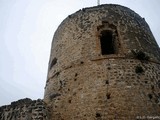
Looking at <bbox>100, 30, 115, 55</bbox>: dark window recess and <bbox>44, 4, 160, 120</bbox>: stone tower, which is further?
<bbox>100, 30, 115, 55</bbox>: dark window recess

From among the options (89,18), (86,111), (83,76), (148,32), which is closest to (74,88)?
(83,76)

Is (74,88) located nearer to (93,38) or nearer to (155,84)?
(93,38)

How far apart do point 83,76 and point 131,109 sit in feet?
6.70

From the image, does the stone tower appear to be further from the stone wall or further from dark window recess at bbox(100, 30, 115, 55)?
the stone wall

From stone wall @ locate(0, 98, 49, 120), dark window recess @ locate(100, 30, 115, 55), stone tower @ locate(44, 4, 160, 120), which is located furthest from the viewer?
dark window recess @ locate(100, 30, 115, 55)

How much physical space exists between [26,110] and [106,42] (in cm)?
424

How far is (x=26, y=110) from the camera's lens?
785cm

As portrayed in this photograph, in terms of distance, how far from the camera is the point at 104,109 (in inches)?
282

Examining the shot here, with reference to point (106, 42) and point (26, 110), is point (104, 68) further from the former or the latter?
point (26, 110)

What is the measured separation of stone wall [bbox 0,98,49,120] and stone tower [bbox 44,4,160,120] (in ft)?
1.68

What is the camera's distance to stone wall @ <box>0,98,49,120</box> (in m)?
7.68

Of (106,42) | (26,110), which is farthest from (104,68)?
(26,110)

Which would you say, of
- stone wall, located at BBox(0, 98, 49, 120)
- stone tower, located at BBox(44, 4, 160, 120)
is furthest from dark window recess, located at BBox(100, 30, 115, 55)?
stone wall, located at BBox(0, 98, 49, 120)

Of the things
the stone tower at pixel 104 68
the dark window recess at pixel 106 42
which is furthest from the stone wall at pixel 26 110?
the dark window recess at pixel 106 42
